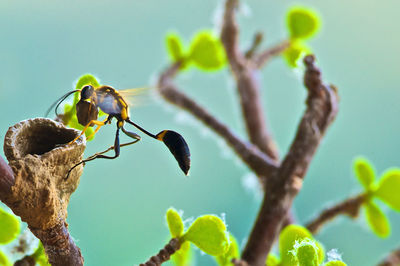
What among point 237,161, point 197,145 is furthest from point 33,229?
point 197,145

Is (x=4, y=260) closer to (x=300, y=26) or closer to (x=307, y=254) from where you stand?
(x=307, y=254)

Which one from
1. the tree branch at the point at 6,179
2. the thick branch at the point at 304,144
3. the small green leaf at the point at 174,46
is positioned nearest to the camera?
the tree branch at the point at 6,179

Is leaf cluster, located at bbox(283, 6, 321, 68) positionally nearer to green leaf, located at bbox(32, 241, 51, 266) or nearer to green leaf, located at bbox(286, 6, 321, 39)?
green leaf, located at bbox(286, 6, 321, 39)

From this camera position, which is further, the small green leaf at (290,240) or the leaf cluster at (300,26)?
the leaf cluster at (300,26)

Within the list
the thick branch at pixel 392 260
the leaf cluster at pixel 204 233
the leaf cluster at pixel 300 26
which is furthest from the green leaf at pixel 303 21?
the leaf cluster at pixel 204 233

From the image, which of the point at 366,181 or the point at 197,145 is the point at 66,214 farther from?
the point at 197,145

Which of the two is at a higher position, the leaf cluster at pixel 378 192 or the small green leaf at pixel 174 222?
the leaf cluster at pixel 378 192

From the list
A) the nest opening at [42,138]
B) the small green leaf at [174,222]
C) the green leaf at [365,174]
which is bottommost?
the small green leaf at [174,222]

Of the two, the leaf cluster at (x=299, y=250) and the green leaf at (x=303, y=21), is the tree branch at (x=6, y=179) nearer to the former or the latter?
the leaf cluster at (x=299, y=250)
